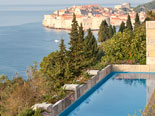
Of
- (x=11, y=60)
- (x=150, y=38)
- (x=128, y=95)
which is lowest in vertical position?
(x=11, y=60)

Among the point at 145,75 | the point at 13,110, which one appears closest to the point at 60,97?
the point at 13,110

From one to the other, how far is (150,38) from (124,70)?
61.6 inches

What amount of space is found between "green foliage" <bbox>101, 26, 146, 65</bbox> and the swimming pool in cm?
113

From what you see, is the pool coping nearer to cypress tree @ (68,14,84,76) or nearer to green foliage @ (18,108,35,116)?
cypress tree @ (68,14,84,76)

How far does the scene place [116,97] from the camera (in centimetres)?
791

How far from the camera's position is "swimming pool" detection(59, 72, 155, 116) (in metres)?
6.72

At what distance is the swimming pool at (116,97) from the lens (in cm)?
672

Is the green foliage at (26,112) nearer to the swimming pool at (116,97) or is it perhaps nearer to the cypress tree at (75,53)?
the swimming pool at (116,97)

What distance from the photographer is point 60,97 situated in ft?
21.3

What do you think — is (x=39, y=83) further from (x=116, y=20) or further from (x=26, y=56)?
(x=116, y=20)

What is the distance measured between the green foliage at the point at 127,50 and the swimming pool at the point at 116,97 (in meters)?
1.13

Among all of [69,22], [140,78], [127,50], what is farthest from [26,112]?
[69,22]

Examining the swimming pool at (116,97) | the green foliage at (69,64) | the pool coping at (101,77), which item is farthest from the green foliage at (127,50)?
the green foliage at (69,64)

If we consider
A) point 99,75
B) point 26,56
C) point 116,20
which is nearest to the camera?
point 99,75
